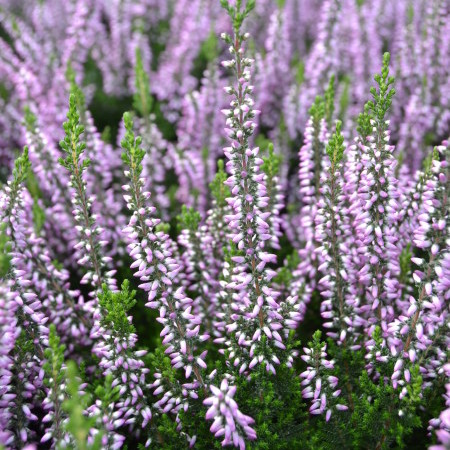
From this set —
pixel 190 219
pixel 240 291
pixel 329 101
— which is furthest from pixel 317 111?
pixel 240 291

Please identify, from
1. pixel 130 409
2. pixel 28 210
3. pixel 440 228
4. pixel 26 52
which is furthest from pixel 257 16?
pixel 130 409

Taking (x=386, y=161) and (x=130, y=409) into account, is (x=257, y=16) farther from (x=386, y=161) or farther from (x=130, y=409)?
(x=130, y=409)

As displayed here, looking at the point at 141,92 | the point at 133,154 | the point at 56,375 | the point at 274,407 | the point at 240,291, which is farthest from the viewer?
the point at 141,92

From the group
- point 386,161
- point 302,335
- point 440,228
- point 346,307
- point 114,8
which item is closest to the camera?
point 440,228

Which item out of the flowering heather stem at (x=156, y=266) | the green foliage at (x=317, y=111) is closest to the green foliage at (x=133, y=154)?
the flowering heather stem at (x=156, y=266)

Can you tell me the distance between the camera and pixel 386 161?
3.70 m

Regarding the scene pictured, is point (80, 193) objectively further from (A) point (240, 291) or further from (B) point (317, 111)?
(B) point (317, 111)

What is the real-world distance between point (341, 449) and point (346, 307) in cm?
118

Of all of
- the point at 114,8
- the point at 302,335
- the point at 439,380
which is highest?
the point at 114,8

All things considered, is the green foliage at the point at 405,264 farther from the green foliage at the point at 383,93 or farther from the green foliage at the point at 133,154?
the green foliage at the point at 133,154

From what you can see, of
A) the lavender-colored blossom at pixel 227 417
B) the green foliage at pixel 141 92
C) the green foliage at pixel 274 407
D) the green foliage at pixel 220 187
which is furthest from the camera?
the green foliage at pixel 141 92

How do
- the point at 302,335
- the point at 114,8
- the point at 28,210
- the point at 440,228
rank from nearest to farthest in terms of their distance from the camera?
the point at 440,228
the point at 302,335
the point at 28,210
the point at 114,8

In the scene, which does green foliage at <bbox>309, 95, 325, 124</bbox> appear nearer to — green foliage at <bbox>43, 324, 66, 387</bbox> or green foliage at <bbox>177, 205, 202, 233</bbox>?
green foliage at <bbox>177, 205, 202, 233</bbox>

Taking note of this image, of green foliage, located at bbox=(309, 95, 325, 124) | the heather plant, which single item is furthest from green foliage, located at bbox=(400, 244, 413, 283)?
green foliage, located at bbox=(309, 95, 325, 124)
